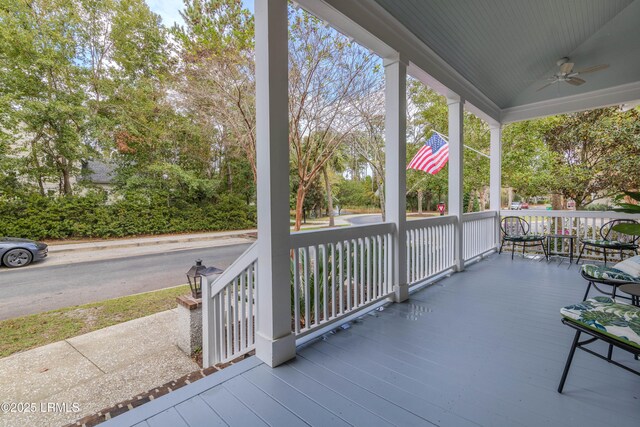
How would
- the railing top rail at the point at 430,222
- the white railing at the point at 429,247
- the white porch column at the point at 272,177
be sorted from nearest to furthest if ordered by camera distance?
the white porch column at the point at 272,177, the railing top rail at the point at 430,222, the white railing at the point at 429,247

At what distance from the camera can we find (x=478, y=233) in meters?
4.94

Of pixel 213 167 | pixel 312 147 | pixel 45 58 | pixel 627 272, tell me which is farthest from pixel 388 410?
pixel 213 167

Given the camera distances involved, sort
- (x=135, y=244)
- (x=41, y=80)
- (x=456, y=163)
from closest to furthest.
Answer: (x=456, y=163)
(x=41, y=80)
(x=135, y=244)

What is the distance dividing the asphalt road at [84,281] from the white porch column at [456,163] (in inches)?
182

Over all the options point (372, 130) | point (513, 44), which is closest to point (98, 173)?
point (372, 130)

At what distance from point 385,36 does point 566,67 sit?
3377 millimetres

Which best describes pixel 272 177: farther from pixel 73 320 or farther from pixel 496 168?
pixel 496 168

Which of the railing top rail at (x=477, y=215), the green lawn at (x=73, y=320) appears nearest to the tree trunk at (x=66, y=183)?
the green lawn at (x=73, y=320)

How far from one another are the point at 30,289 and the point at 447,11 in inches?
275

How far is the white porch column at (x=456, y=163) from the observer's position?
4035 mm

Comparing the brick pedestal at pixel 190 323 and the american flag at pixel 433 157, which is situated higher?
the american flag at pixel 433 157

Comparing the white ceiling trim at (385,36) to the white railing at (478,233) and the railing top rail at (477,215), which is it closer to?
the railing top rail at (477,215)

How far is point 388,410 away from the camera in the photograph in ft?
4.59

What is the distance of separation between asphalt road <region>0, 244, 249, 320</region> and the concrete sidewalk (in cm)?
132
